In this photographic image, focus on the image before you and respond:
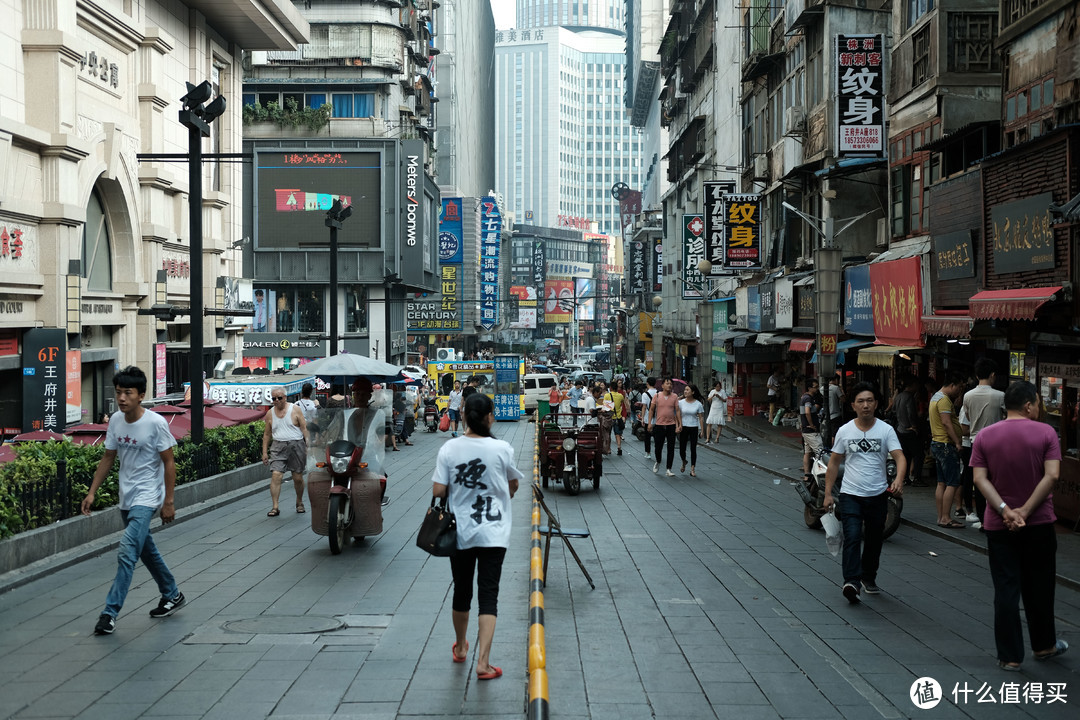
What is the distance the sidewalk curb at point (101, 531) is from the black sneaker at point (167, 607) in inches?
70.6

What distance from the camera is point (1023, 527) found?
7078mm

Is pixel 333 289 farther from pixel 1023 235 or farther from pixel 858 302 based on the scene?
pixel 1023 235

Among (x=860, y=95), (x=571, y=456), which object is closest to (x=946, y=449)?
(x=571, y=456)

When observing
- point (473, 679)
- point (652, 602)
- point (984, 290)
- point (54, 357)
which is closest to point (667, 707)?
point (473, 679)

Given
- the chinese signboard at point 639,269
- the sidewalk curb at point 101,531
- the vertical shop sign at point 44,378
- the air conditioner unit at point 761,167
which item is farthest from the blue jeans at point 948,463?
the chinese signboard at point 639,269

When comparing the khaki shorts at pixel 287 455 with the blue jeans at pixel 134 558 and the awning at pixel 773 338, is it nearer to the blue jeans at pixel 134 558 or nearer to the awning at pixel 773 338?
the blue jeans at pixel 134 558

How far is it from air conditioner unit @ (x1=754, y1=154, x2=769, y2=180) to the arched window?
19.5m

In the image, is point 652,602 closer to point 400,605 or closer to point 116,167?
point 400,605

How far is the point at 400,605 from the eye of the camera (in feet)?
29.5

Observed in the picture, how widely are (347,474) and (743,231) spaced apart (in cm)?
2640

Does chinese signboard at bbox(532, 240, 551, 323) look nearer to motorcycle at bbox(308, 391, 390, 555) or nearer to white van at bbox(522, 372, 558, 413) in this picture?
white van at bbox(522, 372, 558, 413)

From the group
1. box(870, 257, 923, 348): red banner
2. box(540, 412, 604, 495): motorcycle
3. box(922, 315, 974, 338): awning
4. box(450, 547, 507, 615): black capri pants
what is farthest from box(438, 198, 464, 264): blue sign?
box(450, 547, 507, 615): black capri pants

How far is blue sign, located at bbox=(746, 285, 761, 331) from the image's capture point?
3544 cm

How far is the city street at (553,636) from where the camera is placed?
6.35 m
